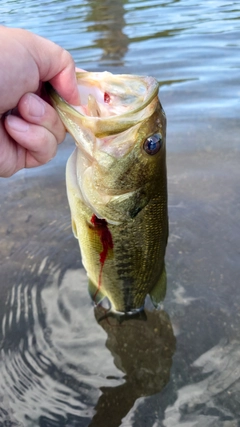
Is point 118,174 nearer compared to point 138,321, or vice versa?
point 118,174

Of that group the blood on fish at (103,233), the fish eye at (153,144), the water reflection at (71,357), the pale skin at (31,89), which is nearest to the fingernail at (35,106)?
the pale skin at (31,89)

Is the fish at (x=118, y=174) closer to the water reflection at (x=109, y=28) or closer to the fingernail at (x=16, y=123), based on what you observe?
the fingernail at (x=16, y=123)

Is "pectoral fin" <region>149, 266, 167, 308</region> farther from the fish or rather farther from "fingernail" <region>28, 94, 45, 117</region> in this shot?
"fingernail" <region>28, 94, 45, 117</region>

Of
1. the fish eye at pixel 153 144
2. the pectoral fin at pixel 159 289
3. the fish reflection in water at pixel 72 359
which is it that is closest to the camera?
the fish eye at pixel 153 144

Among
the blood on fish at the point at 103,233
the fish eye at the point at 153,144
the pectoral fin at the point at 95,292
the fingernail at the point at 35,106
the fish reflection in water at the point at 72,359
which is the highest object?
the fingernail at the point at 35,106

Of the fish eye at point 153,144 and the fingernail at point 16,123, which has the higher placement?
the fingernail at point 16,123

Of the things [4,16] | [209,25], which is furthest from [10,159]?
[4,16]

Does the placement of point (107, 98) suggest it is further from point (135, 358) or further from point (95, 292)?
point (135, 358)

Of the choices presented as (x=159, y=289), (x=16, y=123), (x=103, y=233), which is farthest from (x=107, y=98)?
(x=159, y=289)
